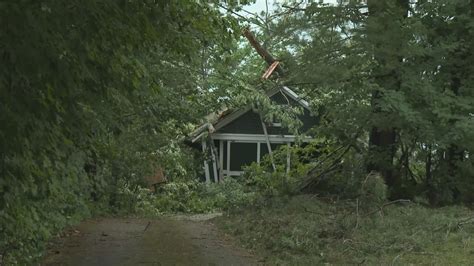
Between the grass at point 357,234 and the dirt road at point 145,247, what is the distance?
57 centimetres

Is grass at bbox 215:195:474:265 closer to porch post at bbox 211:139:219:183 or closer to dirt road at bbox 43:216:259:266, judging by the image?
Answer: dirt road at bbox 43:216:259:266

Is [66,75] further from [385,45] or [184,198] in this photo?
[184,198]

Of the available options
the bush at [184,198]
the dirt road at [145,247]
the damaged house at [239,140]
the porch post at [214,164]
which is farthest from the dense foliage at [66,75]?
the damaged house at [239,140]

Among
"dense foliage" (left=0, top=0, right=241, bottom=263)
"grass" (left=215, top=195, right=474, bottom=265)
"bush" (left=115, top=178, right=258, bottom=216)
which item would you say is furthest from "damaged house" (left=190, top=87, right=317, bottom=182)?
"dense foliage" (left=0, top=0, right=241, bottom=263)

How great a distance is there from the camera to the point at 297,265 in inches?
355

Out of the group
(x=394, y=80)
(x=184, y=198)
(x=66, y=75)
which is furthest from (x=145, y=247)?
(x=184, y=198)

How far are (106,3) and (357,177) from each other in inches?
467

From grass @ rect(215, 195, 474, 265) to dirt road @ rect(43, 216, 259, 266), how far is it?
57 cm

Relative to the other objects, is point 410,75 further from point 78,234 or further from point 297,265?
point 78,234

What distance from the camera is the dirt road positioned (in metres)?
9.70

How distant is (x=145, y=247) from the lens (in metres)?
10.9

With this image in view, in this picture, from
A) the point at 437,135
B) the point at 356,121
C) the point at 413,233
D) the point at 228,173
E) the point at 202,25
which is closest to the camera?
the point at 202,25

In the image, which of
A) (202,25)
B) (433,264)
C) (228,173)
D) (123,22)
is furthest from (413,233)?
(228,173)

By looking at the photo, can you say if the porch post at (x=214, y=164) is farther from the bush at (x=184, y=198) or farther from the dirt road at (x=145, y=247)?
the dirt road at (x=145, y=247)
